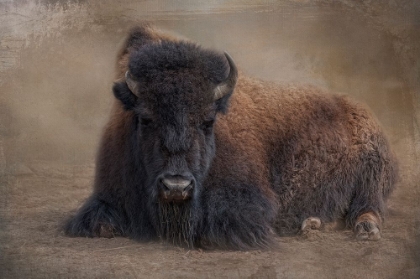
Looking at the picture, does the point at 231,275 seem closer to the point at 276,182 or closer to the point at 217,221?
the point at 217,221

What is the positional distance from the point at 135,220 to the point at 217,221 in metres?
0.76

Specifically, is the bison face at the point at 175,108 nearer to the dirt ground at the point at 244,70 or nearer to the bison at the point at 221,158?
the bison at the point at 221,158

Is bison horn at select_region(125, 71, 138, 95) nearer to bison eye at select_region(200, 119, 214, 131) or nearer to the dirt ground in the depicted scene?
bison eye at select_region(200, 119, 214, 131)

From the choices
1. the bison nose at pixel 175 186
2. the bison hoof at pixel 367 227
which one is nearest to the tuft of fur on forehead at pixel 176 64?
the bison nose at pixel 175 186

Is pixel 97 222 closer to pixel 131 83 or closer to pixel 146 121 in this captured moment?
Answer: pixel 146 121

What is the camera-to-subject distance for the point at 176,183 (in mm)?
5664

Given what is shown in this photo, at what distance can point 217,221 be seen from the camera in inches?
248

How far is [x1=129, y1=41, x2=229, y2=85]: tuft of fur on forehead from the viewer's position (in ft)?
19.9

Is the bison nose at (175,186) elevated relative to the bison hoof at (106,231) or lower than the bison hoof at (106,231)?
elevated

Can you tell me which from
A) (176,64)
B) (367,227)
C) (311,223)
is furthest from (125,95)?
(367,227)

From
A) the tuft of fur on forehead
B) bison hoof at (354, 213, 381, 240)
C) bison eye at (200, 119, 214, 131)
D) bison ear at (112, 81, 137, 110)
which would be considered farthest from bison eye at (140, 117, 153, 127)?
bison hoof at (354, 213, 381, 240)

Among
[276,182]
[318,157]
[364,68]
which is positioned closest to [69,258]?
[276,182]

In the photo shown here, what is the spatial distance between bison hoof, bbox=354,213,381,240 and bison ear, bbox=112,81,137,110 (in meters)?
2.52

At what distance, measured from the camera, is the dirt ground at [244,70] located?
5.63 metres
